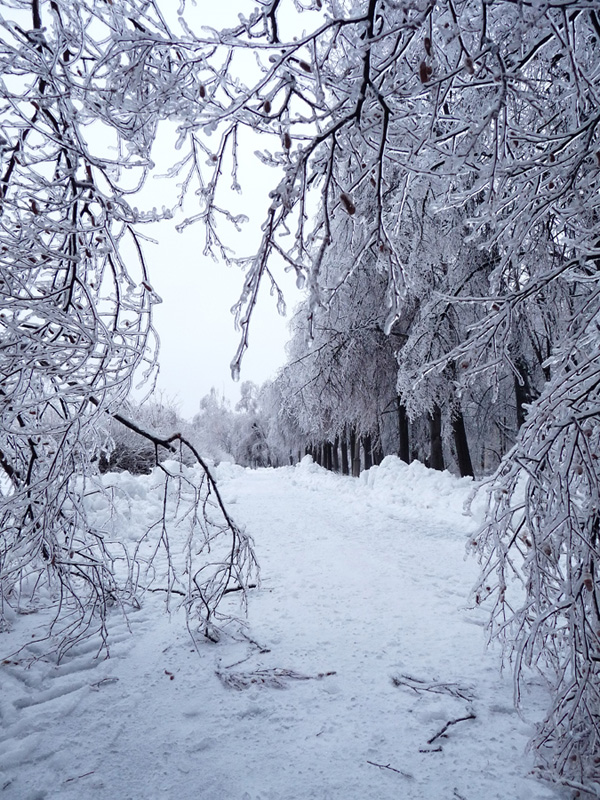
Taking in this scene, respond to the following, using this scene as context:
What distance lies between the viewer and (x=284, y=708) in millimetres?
2504

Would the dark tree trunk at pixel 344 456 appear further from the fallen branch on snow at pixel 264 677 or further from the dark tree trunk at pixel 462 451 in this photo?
the fallen branch on snow at pixel 264 677

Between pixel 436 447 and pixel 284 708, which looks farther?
pixel 436 447

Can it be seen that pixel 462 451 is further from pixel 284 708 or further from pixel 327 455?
pixel 327 455

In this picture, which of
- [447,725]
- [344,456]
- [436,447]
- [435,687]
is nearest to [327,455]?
[344,456]

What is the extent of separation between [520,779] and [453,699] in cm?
61

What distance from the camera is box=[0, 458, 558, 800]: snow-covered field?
1.96 metres

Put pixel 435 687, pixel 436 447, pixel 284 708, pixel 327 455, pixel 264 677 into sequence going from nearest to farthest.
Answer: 1. pixel 284 708
2. pixel 435 687
3. pixel 264 677
4. pixel 436 447
5. pixel 327 455

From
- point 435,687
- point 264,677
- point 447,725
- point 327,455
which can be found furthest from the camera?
point 327,455

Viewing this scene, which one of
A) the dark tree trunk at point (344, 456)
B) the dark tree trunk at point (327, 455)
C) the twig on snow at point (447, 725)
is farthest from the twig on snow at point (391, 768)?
the dark tree trunk at point (327, 455)

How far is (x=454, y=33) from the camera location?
1.20 metres

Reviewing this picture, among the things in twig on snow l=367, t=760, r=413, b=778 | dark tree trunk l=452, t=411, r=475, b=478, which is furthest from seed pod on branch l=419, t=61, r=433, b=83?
dark tree trunk l=452, t=411, r=475, b=478

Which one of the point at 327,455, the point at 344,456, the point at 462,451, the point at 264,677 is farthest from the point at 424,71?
the point at 327,455

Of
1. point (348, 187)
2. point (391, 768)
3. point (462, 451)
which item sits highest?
point (348, 187)

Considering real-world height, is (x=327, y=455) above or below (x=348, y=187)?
below
